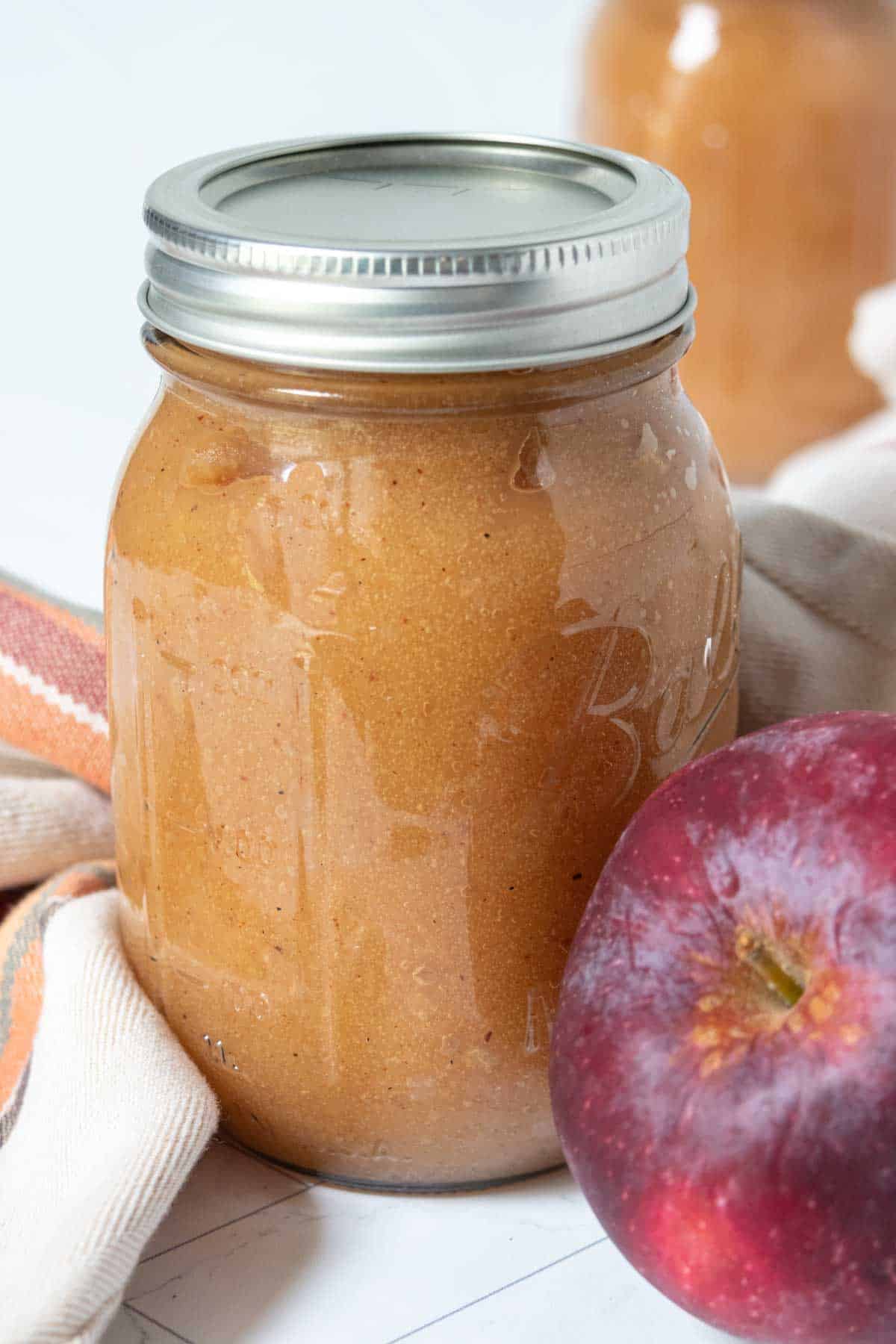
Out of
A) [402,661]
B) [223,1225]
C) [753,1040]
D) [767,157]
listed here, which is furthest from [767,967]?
[767,157]

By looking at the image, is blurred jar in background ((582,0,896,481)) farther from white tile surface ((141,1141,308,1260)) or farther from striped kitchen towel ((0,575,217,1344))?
white tile surface ((141,1141,308,1260))

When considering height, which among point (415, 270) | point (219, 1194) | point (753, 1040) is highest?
point (415, 270)

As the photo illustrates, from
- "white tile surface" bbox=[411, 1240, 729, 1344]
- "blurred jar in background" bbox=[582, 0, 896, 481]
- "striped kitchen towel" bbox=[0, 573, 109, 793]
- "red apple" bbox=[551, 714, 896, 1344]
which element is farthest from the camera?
"blurred jar in background" bbox=[582, 0, 896, 481]

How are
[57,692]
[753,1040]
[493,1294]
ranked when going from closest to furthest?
[753,1040] < [493,1294] < [57,692]

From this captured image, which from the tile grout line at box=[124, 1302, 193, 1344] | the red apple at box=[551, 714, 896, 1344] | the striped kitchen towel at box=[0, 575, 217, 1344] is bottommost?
the tile grout line at box=[124, 1302, 193, 1344]

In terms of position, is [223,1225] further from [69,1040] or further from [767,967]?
[767,967]

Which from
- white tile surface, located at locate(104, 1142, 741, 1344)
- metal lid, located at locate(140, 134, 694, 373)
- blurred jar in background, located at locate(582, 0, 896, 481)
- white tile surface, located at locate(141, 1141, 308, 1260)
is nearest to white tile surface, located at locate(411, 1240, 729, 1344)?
white tile surface, located at locate(104, 1142, 741, 1344)
